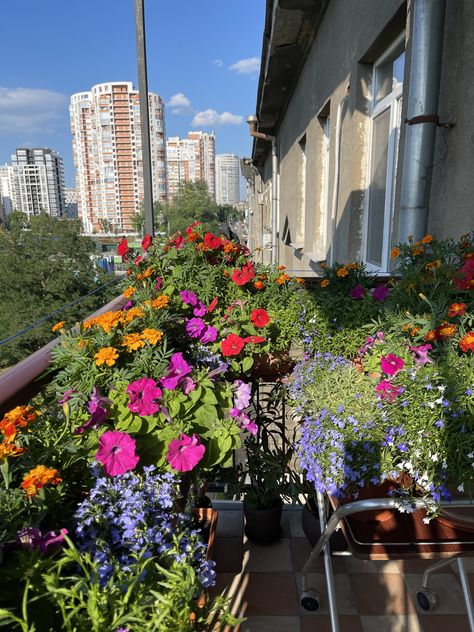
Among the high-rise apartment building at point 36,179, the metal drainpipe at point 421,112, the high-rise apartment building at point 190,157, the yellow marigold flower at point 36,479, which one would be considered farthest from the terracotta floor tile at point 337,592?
the high-rise apartment building at point 36,179

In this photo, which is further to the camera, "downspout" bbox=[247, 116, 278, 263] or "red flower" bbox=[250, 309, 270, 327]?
"downspout" bbox=[247, 116, 278, 263]

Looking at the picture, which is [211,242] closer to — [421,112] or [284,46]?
A: [421,112]

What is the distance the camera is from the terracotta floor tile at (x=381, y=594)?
1628 mm

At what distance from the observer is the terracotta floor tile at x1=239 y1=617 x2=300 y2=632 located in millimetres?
1552

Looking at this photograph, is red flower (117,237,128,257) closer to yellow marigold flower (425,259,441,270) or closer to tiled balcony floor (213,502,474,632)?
tiled balcony floor (213,502,474,632)

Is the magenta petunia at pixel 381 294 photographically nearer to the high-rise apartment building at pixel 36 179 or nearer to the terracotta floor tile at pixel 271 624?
the terracotta floor tile at pixel 271 624

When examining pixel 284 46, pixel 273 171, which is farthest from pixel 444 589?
pixel 273 171

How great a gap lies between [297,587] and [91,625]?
4.21 ft

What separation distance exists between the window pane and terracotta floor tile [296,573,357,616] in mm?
2393

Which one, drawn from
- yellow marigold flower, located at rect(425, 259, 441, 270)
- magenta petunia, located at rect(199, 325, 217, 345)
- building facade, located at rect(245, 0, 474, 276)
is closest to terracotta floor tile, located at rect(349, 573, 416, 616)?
magenta petunia, located at rect(199, 325, 217, 345)

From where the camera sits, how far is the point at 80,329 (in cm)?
136

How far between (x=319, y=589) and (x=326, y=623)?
0.46ft

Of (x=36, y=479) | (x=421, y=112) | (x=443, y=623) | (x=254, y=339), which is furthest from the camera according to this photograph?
(x=421, y=112)

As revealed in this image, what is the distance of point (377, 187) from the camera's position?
3.60 m
